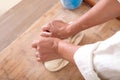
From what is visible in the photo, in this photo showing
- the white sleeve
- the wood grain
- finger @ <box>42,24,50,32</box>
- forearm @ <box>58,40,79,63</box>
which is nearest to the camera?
the white sleeve

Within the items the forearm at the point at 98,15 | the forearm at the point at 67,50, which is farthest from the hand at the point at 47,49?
the forearm at the point at 98,15

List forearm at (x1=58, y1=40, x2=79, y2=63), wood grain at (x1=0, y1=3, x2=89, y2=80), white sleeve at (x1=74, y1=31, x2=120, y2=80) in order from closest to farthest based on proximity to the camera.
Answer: white sleeve at (x1=74, y1=31, x2=120, y2=80), forearm at (x1=58, y1=40, x2=79, y2=63), wood grain at (x1=0, y1=3, x2=89, y2=80)

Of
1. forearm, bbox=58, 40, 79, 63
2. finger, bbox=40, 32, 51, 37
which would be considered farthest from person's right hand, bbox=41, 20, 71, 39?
forearm, bbox=58, 40, 79, 63

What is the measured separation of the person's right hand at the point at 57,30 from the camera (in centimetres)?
81

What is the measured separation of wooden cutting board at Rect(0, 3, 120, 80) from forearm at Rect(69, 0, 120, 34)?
0.21 ft

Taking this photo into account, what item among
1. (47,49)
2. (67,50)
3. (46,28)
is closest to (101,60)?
(67,50)

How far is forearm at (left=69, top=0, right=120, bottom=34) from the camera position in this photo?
77cm

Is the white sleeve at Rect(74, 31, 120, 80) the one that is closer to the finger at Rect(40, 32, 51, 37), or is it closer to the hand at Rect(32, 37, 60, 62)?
the hand at Rect(32, 37, 60, 62)

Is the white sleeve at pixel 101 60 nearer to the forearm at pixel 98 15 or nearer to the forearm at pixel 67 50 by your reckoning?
the forearm at pixel 67 50

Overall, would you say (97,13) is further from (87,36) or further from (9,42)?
(9,42)

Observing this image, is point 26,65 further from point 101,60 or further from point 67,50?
point 101,60

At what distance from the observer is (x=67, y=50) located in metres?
0.64

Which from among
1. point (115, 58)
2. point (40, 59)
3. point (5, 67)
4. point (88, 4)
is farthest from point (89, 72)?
point (88, 4)

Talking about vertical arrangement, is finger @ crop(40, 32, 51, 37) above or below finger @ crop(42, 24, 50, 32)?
below
